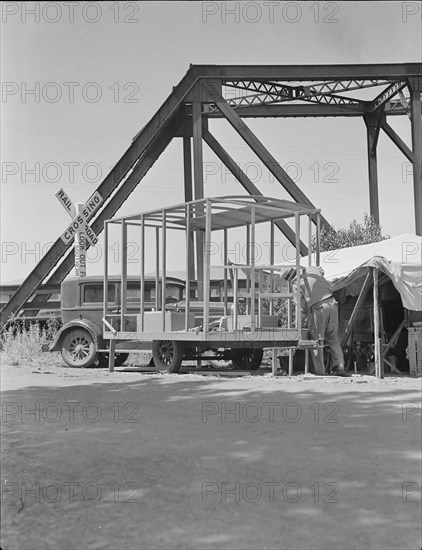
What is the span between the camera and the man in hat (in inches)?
500

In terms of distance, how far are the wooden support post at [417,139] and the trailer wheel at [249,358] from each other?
331 inches

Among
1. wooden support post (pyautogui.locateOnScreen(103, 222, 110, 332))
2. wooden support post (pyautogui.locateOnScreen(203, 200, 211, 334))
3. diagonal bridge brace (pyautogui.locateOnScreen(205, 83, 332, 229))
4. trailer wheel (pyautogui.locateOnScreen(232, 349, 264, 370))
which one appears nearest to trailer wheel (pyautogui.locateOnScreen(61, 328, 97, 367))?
wooden support post (pyautogui.locateOnScreen(103, 222, 110, 332))

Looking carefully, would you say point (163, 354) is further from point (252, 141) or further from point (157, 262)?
point (252, 141)

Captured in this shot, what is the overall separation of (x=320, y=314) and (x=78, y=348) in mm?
5418

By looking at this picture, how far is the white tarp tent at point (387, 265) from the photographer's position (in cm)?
1206

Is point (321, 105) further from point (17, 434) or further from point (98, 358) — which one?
point (17, 434)

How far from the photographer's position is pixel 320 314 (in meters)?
12.7

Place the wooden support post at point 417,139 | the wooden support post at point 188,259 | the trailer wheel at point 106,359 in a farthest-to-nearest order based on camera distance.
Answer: the wooden support post at point 417,139 < the trailer wheel at point 106,359 < the wooden support post at point 188,259

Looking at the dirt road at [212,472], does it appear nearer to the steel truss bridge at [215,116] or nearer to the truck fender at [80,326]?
the truck fender at [80,326]

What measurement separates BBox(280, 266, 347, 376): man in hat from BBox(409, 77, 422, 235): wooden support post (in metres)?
8.90

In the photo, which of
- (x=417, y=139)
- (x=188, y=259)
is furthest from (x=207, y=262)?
(x=417, y=139)

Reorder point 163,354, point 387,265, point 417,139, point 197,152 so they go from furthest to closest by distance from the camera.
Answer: point 417,139
point 197,152
point 163,354
point 387,265

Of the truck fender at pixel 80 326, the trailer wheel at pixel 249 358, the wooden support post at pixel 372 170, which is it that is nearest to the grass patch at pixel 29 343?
the truck fender at pixel 80 326

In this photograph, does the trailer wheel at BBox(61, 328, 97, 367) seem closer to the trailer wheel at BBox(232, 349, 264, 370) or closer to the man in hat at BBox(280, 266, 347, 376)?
the trailer wheel at BBox(232, 349, 264, 370)
